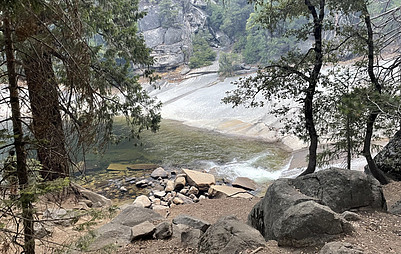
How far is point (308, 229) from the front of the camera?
3.27m

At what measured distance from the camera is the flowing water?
12859mm

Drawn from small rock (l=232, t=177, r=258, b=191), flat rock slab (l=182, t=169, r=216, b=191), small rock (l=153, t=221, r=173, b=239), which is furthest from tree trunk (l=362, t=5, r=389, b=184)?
flat rock slab (l=182, t=169, r=216, b=191)

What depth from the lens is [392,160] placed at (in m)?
7.43

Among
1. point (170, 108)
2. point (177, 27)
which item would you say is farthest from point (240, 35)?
point (170, 108)

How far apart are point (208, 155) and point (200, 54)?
31.5 metres

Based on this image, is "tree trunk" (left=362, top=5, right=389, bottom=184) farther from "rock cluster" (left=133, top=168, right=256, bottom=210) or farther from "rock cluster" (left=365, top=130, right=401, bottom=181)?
"rock cluster" (left=133, top=168, right=256, bottom=210)

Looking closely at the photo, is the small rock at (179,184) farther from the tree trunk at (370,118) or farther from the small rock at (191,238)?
the tree trunk at (370,118)

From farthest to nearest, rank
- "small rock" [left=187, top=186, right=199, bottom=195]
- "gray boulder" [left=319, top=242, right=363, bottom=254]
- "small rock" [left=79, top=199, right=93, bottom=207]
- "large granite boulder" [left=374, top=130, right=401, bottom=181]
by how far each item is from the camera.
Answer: "small rock" [left=187, top=186, right=199, bottom=195], "small rock" [left=79, top=199, right=93, bottom=207], "large granite boulder" [left=374, top=130, right=401, bottom=181], "gray boulder" [left=319, top=242, right=363, bottom=254]

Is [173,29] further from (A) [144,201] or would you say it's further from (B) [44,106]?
(B) [44,106]

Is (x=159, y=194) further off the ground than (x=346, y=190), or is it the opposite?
(x=346, y=190)

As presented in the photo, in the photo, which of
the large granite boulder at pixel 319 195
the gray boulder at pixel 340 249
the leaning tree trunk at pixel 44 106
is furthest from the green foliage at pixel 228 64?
the leaning tree trunk at pixel 44 106

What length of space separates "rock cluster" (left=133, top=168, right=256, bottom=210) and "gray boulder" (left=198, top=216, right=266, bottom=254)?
Result: 5362 mm

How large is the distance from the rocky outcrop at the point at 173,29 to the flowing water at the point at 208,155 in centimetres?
3047

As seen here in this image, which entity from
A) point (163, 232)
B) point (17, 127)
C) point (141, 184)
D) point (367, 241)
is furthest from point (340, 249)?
point (141, 184)
